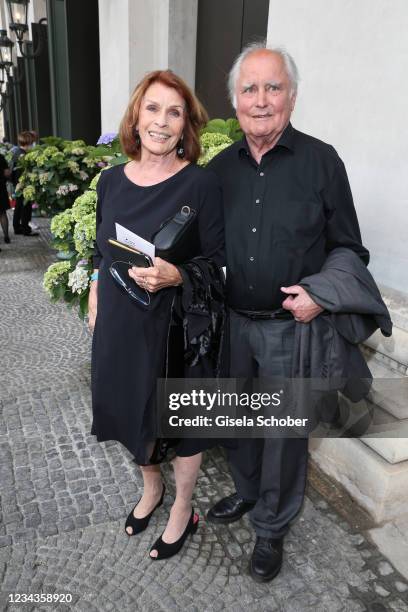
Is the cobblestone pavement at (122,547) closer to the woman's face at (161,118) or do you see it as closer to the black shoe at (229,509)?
the black shoe at (229,509)

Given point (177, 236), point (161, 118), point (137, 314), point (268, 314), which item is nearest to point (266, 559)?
point (268, 314)

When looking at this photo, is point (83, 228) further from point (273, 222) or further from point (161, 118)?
point (273, 222)

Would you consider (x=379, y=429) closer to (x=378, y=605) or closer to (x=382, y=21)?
(x=378, y=605)

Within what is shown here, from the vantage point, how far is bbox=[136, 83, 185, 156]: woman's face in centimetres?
192

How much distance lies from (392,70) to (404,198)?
0.65 metres

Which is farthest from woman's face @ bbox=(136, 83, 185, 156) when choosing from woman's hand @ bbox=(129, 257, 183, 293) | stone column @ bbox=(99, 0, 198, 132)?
stone column @ bbox=(99, 0, 198, 132)

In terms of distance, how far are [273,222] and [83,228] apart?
5.62 feet

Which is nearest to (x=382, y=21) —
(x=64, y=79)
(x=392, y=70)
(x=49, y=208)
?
(x=392, y=70)

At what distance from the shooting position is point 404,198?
2.56 metres

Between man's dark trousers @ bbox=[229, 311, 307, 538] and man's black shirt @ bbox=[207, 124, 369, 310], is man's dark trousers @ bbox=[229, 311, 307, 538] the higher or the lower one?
the lower one

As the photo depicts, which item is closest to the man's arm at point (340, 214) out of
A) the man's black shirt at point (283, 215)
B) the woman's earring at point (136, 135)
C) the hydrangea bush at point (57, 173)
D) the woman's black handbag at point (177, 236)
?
the man's black shirt at point (283, 215)

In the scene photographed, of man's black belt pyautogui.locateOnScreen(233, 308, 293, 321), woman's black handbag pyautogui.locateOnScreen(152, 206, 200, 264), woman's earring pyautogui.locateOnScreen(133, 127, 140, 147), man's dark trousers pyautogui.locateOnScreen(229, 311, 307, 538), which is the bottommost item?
man's dark trousers pyautogui.locateOnScreen(229, 311, 307, 538)

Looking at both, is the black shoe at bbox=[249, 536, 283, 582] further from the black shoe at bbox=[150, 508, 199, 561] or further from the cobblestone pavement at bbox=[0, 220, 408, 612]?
the black shoe at bbox=[150, 508, 199, 561]

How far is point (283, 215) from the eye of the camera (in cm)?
195
